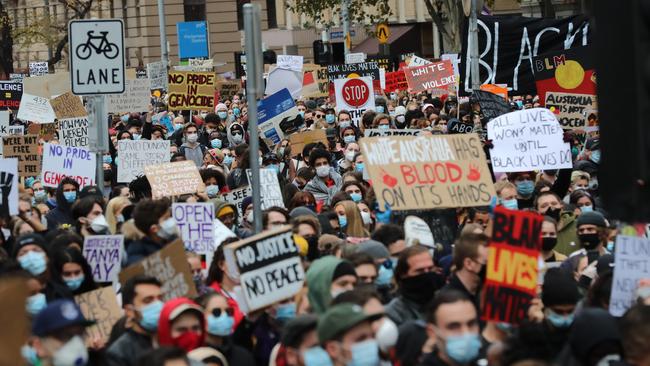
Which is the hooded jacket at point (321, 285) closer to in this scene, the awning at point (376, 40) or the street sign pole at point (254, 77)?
the street sign pole at point (254, 77)

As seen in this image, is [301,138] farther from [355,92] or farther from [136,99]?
[136,99]

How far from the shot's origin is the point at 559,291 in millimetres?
7043

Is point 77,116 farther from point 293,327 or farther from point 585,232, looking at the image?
point 293,327

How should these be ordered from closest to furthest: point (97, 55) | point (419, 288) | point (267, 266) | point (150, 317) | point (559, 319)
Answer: point (559, 319)
point (150, 317)
point (419, 288)
point (267, 266)
point (97, 55)

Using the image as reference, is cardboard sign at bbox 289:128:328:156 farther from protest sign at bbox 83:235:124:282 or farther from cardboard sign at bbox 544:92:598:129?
protest sign at bbox 83:235:124:282

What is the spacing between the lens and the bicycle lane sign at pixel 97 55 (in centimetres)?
1162

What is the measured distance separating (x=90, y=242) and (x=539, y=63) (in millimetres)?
10433

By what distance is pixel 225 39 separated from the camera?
65.2 metres

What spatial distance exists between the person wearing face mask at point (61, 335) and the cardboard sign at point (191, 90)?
696 inches

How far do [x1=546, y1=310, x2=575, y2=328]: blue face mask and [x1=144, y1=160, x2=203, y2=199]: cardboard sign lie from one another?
20.7 feet

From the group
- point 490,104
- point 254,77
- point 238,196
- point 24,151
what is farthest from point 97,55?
point 490,104

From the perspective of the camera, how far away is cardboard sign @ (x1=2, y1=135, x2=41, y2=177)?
669 inches

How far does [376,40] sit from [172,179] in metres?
51.3

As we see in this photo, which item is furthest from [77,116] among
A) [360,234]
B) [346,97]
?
[360,234]
